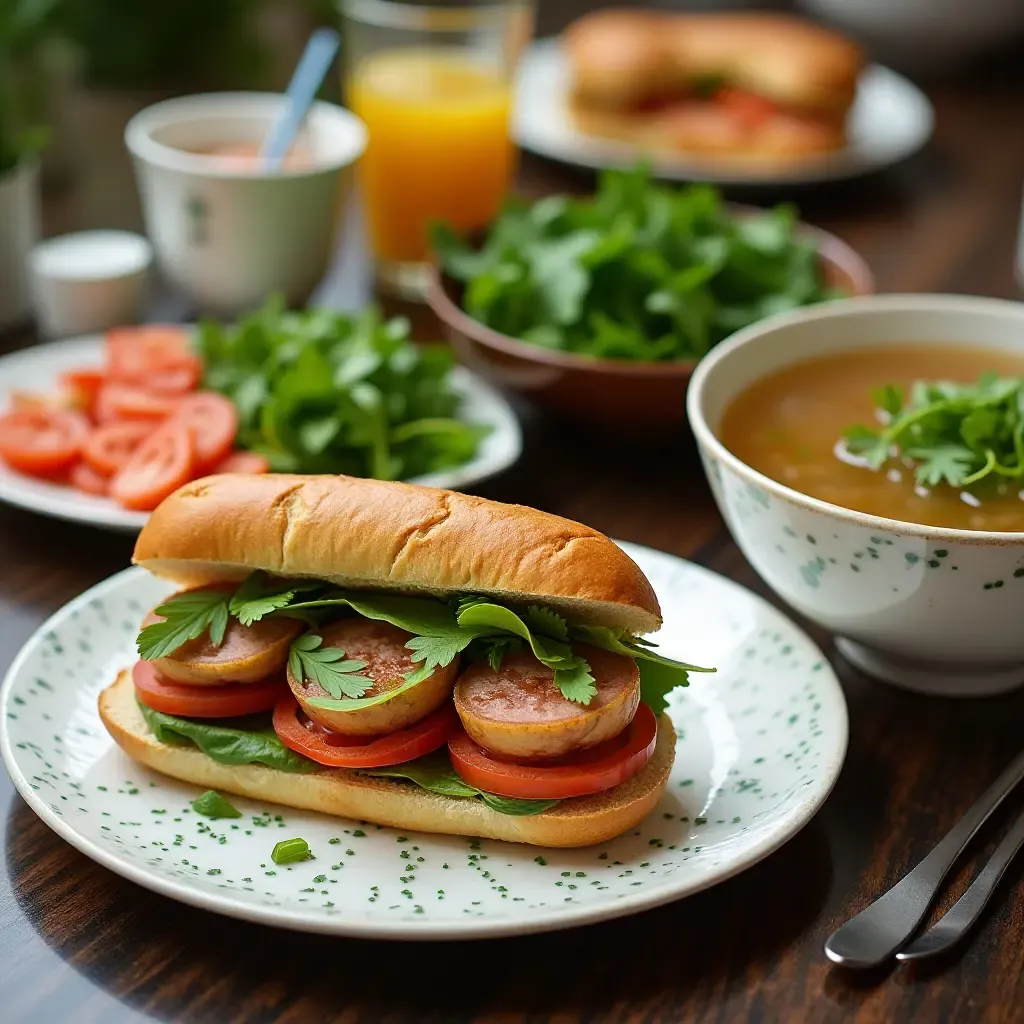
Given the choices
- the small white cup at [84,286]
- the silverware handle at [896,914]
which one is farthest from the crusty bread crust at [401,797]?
the small white cup at [84,286]

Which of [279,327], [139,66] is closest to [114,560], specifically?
[279,327]

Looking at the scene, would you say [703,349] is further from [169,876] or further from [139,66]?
[139,66]

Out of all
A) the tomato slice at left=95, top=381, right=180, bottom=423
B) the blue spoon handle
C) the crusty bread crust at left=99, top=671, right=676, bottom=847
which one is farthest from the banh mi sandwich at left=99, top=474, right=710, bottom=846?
the blue spoon handle

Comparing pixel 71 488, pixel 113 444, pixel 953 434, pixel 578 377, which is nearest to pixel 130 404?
pixel 113 444

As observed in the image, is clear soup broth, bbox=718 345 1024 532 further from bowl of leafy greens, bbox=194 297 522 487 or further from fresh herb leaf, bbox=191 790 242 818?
fresh herb leaf, bbox=191 790 242 818

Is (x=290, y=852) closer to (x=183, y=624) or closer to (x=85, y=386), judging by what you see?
(x=183, y=624)
